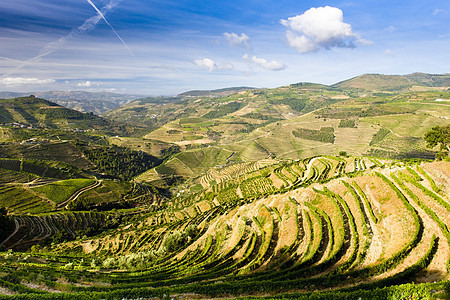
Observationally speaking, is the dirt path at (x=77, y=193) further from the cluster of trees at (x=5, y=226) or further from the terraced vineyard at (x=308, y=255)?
the terraced vineyard at (x=308, y=255)

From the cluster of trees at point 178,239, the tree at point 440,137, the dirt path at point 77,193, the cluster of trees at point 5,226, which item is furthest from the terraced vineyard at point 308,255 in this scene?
the dirt path at point 77,193

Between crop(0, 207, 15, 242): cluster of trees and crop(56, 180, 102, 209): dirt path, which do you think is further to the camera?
crop(56, 180, 102, 209): dirt path

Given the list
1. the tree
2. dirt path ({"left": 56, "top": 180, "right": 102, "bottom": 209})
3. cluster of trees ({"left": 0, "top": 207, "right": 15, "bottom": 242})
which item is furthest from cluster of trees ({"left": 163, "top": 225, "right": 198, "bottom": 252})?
dirt path ({"left": 56, "top": 180, "right": 102, "bottom": 209})

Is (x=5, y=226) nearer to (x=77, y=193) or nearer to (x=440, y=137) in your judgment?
(x=77, y=193)

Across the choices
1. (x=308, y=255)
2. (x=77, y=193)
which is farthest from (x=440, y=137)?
(x=77, y=193)

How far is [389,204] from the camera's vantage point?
38.2 meters

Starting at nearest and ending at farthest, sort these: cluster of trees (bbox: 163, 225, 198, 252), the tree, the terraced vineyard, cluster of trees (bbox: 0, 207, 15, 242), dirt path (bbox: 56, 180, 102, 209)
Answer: the terraced vineyard, cluster of trees (bbox: 163, 225, 198, 252), the tree, cluster of trees (bbox: 0, 207, 15, 242), dirt path (bbox: 56, 180, 102, 209)

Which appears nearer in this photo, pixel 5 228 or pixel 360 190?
pixel 360 190

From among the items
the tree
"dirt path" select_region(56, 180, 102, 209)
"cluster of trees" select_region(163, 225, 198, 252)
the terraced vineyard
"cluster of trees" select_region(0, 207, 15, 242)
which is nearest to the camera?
the terraced vineyard

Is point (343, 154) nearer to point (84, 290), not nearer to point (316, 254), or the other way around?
point (316, 254)

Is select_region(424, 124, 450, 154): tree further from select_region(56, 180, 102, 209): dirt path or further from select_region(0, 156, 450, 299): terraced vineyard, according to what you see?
select_region(56, 180, 102, 209): dirt path

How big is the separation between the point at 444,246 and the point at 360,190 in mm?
19980

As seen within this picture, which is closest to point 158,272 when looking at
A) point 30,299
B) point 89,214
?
point 30,299

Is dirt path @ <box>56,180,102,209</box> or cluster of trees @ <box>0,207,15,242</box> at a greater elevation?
cluster of trees @ <box>0,207,15,242</box>
